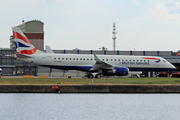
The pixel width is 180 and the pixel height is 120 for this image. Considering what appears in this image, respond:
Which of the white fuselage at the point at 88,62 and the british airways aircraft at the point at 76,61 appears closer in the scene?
the british airways aircraft at the point at 76,61

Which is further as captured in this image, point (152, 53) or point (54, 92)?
point (152, 53)

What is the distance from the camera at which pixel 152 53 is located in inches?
2995

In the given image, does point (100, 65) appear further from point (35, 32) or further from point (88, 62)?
point (35, 32)
